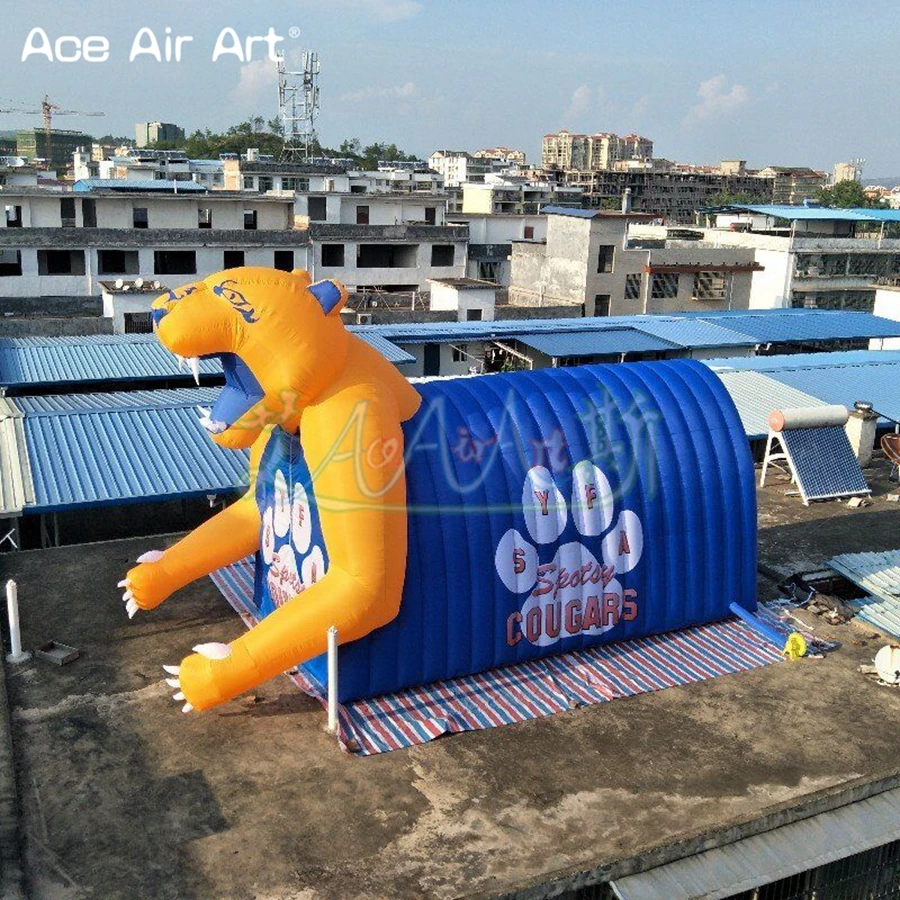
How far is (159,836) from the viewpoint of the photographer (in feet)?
34.1

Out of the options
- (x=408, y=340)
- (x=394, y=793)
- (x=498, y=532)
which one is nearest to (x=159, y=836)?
(x=394, y=793)

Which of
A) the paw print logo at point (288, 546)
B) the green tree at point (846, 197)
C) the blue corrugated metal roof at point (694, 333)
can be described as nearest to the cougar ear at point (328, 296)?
the paw print logo at point (288, 546)

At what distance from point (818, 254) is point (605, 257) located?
13.9 meters

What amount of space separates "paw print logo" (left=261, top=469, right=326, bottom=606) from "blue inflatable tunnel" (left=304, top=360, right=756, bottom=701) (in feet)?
3.84

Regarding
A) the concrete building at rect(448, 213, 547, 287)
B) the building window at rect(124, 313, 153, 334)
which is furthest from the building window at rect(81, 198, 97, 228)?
the concrete building at rect(448, 213, 547, 287)

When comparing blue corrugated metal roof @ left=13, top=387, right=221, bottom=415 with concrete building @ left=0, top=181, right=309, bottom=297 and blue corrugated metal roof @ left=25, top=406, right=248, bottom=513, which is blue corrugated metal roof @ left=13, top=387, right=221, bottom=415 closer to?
blue corrugated metal roof @ left=25, top=406, right=248, bottom=513

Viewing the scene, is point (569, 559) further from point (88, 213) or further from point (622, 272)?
point (88, 213)

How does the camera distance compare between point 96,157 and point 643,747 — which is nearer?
point 643,747

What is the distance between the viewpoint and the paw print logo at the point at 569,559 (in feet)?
45.9

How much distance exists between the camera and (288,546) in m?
13.9

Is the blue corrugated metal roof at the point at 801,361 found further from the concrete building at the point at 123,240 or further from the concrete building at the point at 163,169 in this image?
the concrete building at the point at 163,169

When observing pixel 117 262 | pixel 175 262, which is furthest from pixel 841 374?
pixel 117 262

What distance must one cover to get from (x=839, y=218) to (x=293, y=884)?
5704 centimetres

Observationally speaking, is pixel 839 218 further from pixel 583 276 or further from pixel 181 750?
pixel 181 750
